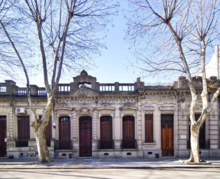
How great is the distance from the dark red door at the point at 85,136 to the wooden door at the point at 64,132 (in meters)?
1.02

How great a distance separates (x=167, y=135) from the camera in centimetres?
1605

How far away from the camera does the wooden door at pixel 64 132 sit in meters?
15.9

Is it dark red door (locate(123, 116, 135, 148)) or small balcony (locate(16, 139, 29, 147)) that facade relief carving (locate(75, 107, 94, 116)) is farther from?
small balcony (locate(16, 139, 29, 147))

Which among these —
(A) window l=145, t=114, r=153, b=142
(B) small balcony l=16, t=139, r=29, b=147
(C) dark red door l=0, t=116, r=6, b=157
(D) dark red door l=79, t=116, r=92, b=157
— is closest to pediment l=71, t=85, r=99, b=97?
(D) dark red door l=79, t=116, r=92, b=157

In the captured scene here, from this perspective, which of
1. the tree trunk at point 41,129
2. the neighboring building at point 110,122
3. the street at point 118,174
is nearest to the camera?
the street at point 118,174

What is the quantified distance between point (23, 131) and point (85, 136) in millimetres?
5280

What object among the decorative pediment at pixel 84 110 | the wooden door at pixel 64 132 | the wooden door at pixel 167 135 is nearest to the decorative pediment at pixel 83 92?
the decorative pediment at pixel 84 110

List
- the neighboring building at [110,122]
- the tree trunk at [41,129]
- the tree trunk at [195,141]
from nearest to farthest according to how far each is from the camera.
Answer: the tree trunk at [195,141] < the tree trunk at [41,129] < the neighboring building at [110,122]

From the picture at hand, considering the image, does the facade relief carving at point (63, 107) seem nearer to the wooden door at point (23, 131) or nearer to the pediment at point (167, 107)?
the wooden door at point (23, 131)

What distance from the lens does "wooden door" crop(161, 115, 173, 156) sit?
15.9 metres

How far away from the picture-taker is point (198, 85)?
52.7ft

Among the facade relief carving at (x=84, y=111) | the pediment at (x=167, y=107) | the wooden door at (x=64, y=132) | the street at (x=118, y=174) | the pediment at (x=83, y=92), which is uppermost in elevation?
the pediment at (x=83, y=92)

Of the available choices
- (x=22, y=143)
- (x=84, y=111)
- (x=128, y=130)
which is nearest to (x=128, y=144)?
(x=128, y=130)

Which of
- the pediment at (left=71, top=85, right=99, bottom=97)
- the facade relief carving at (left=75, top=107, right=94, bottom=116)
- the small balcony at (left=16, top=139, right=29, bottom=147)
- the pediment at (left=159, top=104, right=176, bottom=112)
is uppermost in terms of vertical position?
the pediment at (left=71, top=85, right=99, bottom=97)
